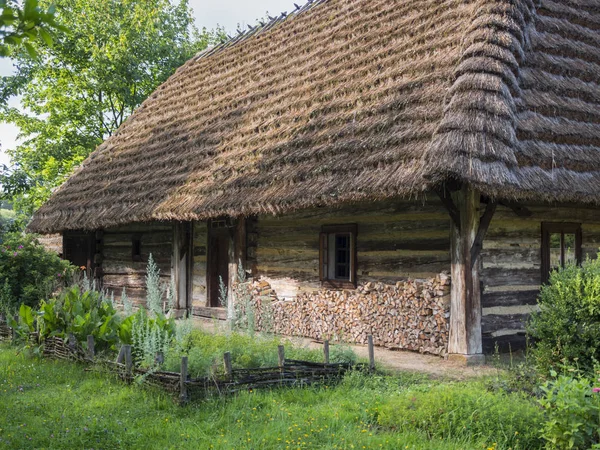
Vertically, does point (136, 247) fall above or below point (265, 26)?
below

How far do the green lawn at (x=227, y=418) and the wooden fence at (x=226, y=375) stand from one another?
0.42 ft

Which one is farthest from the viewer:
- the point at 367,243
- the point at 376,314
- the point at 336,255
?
the point at 336,255

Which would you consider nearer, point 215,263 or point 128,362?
point 128,362

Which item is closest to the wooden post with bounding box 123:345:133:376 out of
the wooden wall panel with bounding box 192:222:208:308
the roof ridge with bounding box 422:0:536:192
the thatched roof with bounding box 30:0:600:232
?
the thatched roof with bounding box 30:0:600:232

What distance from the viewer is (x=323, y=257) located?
10.5m

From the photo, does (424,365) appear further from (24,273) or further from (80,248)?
(80,248)

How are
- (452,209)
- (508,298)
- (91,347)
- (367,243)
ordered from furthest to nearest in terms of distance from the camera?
(367,243) < (508,298) < (452,209) < (91,347)

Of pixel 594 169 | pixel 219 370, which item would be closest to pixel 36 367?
pixel 219 370

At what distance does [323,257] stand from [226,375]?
4.66m

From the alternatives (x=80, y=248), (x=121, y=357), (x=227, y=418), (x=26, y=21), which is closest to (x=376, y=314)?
(x=121, y=357)

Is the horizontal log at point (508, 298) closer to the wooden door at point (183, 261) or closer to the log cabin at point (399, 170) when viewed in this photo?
the log cabin at point (399, 170)

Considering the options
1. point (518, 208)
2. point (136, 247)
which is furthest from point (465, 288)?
point (136, 247)

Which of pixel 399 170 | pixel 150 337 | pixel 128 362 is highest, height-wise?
pixel 399 170

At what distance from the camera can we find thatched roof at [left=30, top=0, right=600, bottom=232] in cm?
780
